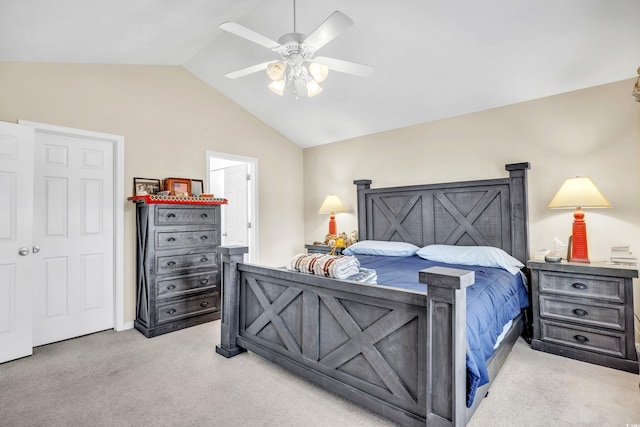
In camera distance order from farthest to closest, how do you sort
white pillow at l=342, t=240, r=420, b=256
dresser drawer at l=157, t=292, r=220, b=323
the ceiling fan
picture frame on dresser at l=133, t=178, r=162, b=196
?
1. white pillow at l=342, t=240, r=420, b=256
2. picture frame on dresser at l=133, t=178, r=162, b=196
3. dresser drawer at l=157, t=292, r=220, b=323
4. the ceiling fan

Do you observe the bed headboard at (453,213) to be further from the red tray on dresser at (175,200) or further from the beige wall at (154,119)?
the red tray on dresser at (175,200)

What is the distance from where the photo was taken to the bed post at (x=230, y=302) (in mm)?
2762

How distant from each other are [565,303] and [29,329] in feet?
15.1

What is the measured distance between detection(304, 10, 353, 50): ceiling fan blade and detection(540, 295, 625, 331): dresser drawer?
273cm

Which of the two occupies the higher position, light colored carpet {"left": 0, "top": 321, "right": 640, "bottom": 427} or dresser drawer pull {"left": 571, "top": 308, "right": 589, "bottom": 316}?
dresser drawer pull {"left": 571, "top": 308, "right": 589, "bottom": 316}

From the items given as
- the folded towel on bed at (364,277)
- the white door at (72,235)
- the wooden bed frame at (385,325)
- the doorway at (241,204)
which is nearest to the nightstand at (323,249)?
the doorway at (241,204)

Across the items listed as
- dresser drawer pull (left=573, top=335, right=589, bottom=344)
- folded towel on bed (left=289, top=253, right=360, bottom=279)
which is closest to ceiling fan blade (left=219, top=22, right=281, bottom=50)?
folded towel on bed (left=289, top=253, right=360, bottom=279)

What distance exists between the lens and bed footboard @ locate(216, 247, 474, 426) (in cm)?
155

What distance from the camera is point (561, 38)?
2570 millimetres

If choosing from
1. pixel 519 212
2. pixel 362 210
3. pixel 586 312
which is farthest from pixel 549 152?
pixel 362 210

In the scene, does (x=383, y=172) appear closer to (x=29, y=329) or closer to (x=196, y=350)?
(x=196, y=350)

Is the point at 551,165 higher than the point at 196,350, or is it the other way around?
the point at 551,165

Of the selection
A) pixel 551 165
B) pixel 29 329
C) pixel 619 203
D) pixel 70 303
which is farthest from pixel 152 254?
pixel 619 203

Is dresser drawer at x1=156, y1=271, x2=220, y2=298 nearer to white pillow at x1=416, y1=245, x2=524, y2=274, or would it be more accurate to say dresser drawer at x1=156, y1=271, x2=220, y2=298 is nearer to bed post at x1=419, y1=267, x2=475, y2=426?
white pillow at x1=416, y1=245, x2=524, y2=274
